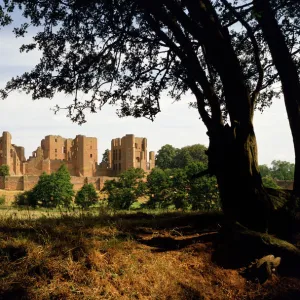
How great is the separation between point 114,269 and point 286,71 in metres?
3.88

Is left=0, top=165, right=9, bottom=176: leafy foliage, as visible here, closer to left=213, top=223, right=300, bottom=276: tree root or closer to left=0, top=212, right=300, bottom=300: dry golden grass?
left=0, top=212, right=300, bottom=300: dry golden grass

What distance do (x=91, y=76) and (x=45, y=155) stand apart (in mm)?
67753

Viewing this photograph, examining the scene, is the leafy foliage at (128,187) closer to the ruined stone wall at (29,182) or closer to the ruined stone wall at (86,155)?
the ruined stone wall at (29,182)

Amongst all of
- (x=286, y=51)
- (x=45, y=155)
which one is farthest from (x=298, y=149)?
(x=45, y=155)

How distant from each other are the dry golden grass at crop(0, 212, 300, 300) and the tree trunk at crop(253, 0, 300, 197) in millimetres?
1792

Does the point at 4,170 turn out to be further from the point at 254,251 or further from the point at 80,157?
→ the point at 254,251

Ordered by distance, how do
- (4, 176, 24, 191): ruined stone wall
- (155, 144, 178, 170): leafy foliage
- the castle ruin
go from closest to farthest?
(4, 176, 24, 191): ruined stone wall
the castle ruin
(155, 144, 178, 170): leafy foliage

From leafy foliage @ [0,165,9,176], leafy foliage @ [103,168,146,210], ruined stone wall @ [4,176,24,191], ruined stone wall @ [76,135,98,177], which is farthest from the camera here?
ruined stone wall @ [76,135,98,177]

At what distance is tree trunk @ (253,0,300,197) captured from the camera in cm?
504

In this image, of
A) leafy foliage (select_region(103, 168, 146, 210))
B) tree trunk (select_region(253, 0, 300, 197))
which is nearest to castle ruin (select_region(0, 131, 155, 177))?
leafy foliage (select_region(103, 168, 146, 210))

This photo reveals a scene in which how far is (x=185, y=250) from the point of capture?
4449mm

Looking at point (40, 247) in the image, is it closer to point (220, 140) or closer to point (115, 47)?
point (220, 140)

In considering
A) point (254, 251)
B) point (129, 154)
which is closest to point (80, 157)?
point (129, 154)

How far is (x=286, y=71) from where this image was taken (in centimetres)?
525
